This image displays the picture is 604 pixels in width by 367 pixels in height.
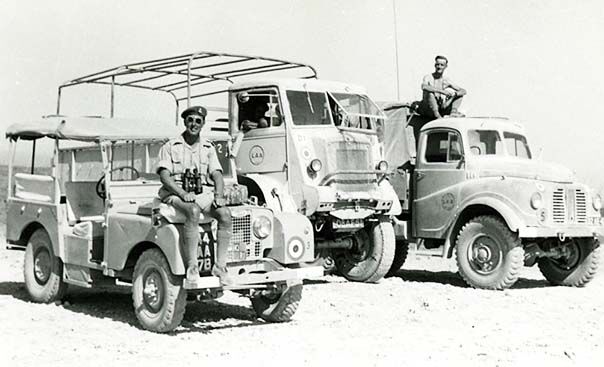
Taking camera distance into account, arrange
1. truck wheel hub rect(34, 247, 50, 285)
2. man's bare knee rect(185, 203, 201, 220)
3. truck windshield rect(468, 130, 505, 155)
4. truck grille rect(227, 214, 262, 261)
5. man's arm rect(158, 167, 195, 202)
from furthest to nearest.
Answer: truck windshield rect(468, 130, 505, 155) → truck wheel hub rect(34, 247, 50, 285) → truck grille rect(227, 214, 262, 261) → man's arm rect(158, 167, 195, 202) → man's bare knee rect(185, 203, 201, 220)

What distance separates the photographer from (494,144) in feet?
44.1

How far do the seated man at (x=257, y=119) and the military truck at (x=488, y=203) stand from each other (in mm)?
2508

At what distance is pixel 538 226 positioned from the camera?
11.9 meters

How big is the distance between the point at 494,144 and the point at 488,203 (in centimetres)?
147

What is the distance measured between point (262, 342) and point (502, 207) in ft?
17.7

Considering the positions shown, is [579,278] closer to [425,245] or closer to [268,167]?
[425,245]

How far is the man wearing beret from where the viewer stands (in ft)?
25.7

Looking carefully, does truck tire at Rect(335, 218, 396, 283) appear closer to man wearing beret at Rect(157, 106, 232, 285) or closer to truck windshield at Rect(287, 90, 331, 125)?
truck windshield at Rect(287, 90, 331, 125)

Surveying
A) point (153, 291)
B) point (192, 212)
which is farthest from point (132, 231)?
point (192, 212)

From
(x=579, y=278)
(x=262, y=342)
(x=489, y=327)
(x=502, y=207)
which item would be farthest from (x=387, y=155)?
(x=262, y=342)

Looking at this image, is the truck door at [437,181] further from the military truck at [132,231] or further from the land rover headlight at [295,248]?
the land rover headlight at [295,248]

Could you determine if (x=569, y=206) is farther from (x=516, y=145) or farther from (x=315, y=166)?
(x=315, y=166)

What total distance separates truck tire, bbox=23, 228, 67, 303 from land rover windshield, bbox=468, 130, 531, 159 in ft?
20.7

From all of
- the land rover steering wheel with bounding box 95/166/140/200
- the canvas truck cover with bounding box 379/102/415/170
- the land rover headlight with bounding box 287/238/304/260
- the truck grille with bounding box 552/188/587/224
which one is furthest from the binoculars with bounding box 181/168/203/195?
the canvas truck cover with bounding box 379/102/415/170
